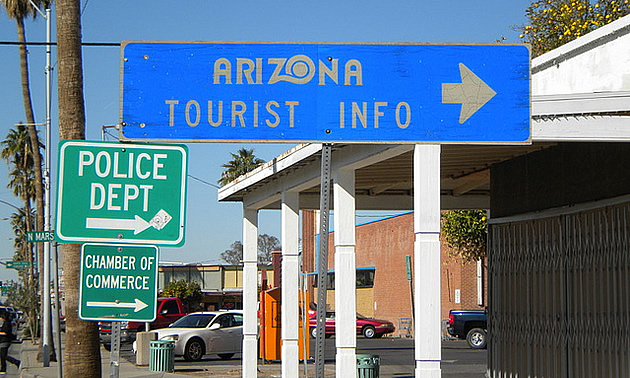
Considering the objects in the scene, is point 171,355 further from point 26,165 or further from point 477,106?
point 26,165

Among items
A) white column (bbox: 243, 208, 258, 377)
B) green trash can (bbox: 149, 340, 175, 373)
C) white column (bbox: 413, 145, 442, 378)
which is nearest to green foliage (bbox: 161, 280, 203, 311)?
green trash can (bbox: 149, 340, 175, 373)

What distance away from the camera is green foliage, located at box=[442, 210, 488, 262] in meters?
36.9

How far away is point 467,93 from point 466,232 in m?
32.5

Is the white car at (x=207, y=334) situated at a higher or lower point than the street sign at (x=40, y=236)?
lower

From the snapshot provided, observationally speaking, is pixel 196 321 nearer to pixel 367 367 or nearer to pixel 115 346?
pixel 367 367

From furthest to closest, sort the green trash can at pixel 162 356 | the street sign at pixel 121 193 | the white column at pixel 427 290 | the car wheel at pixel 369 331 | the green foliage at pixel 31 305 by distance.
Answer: the car wheel at pixel 369 331, the green foliage at pixel 31 305, the green trash can at pixel 162 356, the white column at pixel 427 290, the street sign at pixel 121 193

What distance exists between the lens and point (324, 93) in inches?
213

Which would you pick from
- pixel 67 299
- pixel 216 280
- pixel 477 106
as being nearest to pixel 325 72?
pixel 477 106

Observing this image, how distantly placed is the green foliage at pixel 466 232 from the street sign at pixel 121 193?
31.5 meters

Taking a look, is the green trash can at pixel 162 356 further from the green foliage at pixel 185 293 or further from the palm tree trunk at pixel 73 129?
the green foliage at pixel 185 293

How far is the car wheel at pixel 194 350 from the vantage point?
27.4 m

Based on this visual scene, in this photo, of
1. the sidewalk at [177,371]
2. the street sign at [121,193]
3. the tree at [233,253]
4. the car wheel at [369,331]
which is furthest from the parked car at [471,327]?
the tree at [233,253]

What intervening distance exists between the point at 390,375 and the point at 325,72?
697 inches

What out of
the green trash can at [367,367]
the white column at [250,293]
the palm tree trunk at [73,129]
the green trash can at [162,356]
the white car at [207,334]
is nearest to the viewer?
the palm tree trunk at [73,129]
